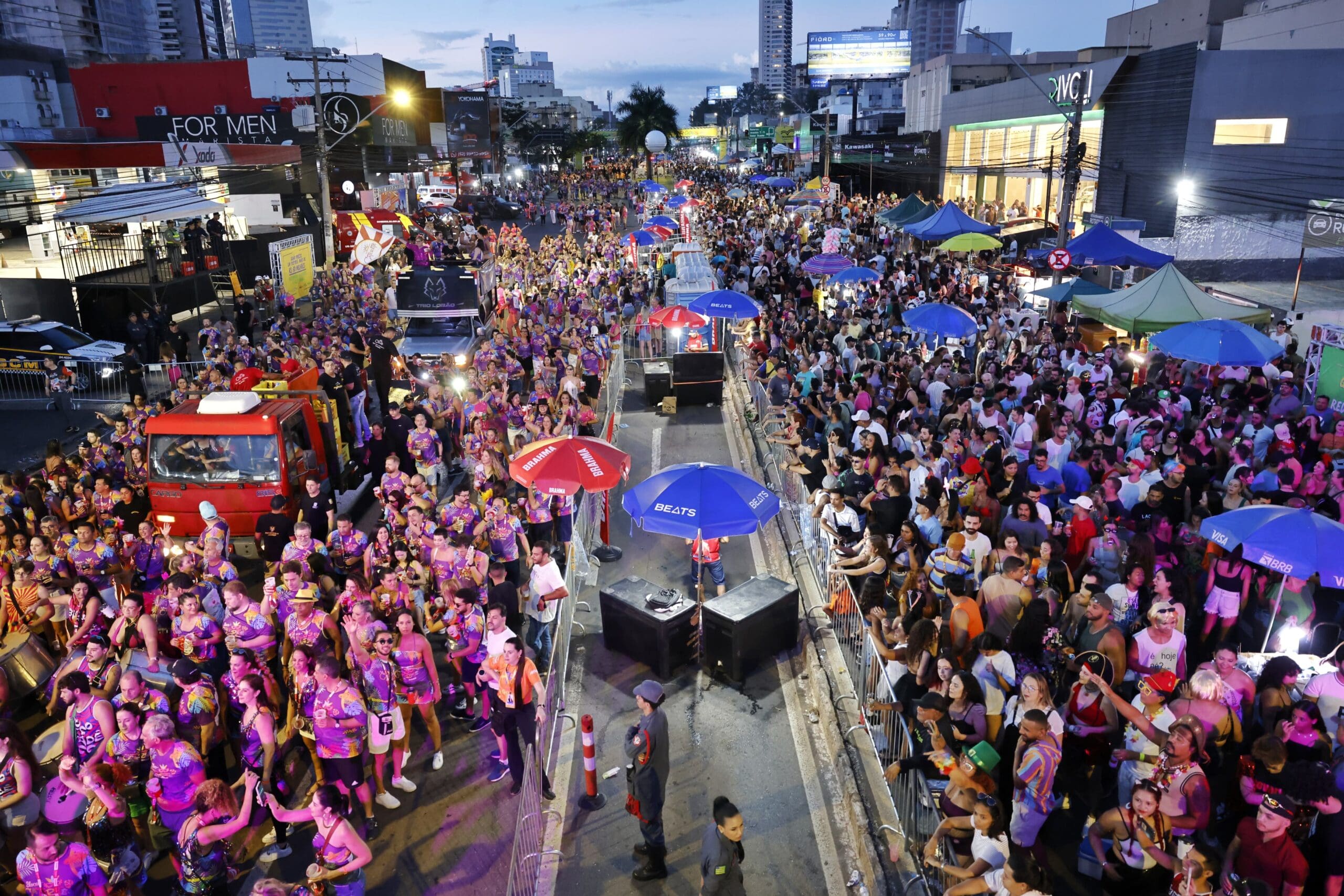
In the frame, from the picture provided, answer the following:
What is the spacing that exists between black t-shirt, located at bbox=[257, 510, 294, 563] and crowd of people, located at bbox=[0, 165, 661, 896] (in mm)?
24

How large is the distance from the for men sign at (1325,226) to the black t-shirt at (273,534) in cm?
1995

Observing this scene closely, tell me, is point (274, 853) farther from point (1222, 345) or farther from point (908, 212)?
point (908, 212)

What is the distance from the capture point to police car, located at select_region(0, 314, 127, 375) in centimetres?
1923

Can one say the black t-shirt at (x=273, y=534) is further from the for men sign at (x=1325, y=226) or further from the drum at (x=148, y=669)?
the for men sign at (x=1325, y=226)

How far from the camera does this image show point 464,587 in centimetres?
755

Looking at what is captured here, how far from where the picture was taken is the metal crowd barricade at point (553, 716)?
6.16 m

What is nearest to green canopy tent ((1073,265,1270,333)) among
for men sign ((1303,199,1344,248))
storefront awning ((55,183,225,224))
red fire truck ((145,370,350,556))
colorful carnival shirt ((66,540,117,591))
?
for men sign ((1303,199,1344,248))

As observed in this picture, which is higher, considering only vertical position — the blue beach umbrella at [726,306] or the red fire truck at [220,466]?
the blue beach umbrella at [726,306]

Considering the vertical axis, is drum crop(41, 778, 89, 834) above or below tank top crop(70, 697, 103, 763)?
below

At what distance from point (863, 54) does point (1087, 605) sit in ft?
368

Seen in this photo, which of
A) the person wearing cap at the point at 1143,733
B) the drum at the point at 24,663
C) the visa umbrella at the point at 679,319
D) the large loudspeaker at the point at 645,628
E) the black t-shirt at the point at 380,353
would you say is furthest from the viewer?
the visa umbrella at the point at 679,319

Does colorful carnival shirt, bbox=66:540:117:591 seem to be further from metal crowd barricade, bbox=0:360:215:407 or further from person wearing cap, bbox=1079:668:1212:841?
metal crowd barricade, bbox=0:360:215:407

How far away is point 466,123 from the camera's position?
6956 cm

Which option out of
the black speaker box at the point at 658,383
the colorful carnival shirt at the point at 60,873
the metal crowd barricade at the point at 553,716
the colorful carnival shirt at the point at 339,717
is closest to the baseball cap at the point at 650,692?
the metal crowd barricade at the point at 553,716
